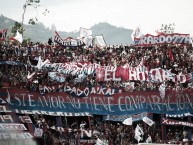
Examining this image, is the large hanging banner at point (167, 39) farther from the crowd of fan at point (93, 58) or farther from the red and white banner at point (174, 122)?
the red and white banner at point (174, 122)

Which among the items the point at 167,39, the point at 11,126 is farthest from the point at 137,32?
the point at 11,126

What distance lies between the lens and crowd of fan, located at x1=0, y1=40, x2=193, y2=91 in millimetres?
26141

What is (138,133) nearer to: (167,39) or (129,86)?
(129,86)

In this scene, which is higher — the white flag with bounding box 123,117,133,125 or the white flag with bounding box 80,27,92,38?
the white flag with bounding box 80,27,92,38

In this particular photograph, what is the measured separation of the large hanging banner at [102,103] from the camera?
82.9 ft

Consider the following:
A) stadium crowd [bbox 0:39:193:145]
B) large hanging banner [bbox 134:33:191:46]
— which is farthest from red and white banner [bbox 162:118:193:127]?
large hanging banner [bbox 134:33:191:46]

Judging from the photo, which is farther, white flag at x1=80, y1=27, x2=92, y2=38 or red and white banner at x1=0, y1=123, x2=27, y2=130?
white flag at x1=80, y1=27, x2=92, y2=38

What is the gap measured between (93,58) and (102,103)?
5.27m

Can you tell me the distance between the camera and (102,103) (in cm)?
2578

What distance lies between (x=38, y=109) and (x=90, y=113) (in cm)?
314

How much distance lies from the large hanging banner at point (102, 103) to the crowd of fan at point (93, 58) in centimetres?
61

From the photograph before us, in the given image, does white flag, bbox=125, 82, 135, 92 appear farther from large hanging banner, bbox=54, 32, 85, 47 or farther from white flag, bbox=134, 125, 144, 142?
large hanging banner, bbox=54, 32, 85, 47

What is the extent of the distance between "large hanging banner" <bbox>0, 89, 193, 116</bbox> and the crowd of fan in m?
0.61

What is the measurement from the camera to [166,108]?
25.5m
